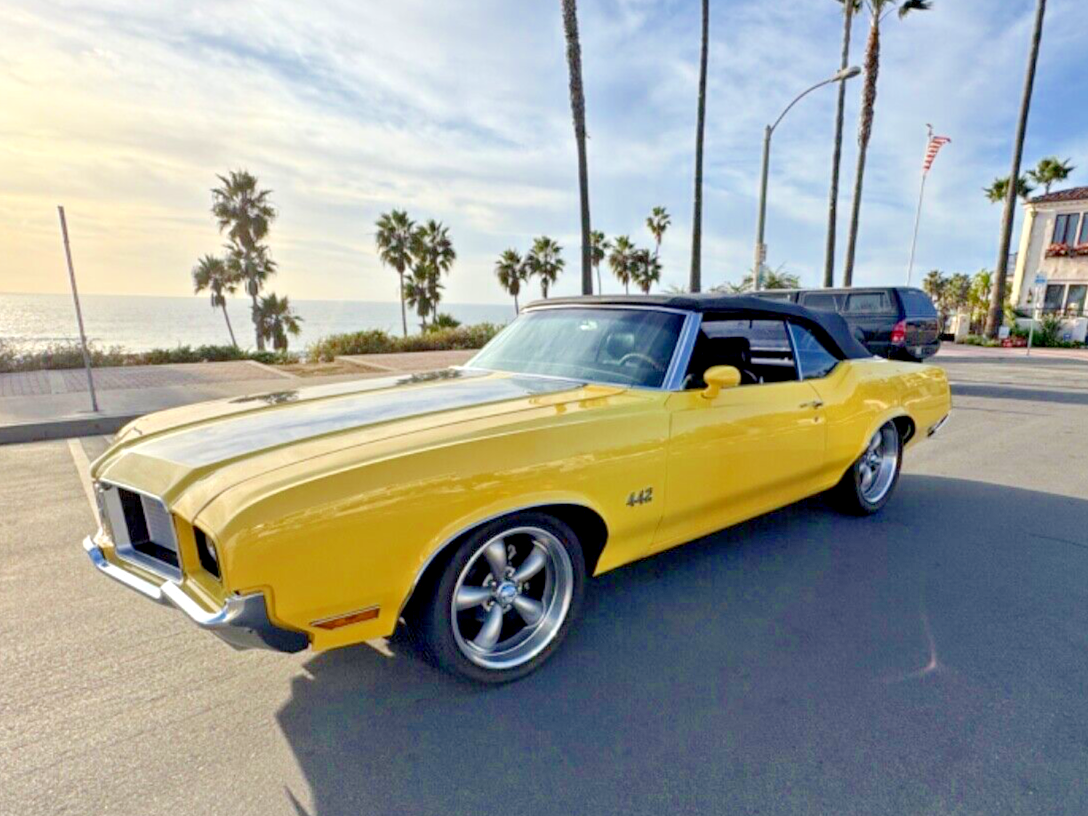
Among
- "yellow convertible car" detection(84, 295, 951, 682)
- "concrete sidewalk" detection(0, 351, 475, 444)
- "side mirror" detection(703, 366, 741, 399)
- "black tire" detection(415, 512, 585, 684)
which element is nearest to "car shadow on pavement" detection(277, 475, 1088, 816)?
"black tire" detection(415, 512, 585, 684)

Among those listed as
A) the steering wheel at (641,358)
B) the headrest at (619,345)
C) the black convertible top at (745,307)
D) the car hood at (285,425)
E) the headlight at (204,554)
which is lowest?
the headlight at (204,554)

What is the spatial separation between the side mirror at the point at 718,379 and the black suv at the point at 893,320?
9740 millimetres

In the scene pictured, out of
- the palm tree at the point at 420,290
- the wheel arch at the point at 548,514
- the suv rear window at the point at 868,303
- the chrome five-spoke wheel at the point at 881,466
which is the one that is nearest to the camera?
the wheel arch at the point at 548,514

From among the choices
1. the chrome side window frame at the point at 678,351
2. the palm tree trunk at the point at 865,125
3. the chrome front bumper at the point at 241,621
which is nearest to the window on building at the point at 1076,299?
the palm tree trunk at the point at 865,125

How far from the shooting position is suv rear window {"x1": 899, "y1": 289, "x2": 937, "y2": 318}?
12.1 m

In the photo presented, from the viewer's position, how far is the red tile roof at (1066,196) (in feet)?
A: 84.3

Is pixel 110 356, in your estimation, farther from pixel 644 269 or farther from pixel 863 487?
pixel 644 269

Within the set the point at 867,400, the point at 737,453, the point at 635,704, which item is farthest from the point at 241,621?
the point at 867,400

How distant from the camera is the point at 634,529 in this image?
107 inches

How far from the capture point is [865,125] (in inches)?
944

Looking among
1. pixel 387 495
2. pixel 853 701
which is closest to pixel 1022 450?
pixel 853 701

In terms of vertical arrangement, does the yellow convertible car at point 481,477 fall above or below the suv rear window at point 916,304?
below

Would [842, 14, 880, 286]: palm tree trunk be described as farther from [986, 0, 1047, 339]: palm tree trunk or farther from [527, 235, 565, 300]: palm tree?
[527, 235, 565, 300]: palm tree

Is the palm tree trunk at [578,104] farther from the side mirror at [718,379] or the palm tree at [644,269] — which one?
the palm tree at [644,269]
